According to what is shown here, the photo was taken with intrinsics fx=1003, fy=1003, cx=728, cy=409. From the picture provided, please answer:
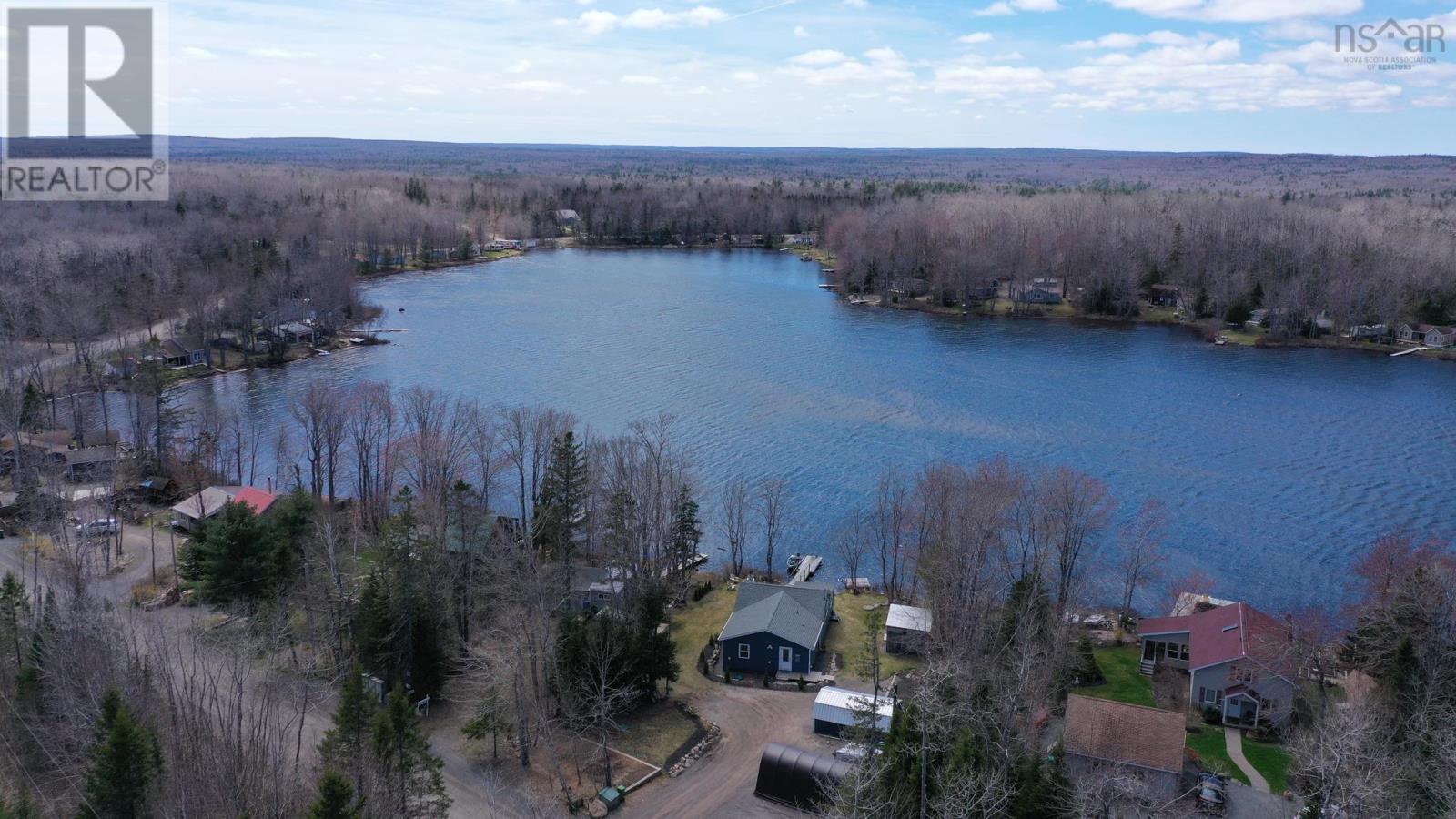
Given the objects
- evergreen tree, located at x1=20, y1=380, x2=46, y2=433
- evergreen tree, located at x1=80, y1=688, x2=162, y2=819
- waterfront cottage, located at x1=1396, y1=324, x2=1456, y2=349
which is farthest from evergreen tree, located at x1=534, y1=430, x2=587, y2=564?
waterfront cottage, located at x1=1396, y1=324, x2=1456, y2=349

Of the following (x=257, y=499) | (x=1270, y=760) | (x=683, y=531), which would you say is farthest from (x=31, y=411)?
(x=1270, y=760)

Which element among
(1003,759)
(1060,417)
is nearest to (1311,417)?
(1060,417)

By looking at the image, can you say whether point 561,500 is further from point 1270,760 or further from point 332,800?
point 1270,760

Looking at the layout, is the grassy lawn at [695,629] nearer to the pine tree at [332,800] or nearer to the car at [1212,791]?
the pine tree at [332,800]

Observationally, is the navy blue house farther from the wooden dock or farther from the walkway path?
the walkway path

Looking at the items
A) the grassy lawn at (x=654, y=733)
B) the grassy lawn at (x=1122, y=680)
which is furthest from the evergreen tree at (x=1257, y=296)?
the grassy lawn at (x=654, y=733)

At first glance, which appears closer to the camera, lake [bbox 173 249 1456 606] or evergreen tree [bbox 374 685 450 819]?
evergreen tree [bbox 374 685 450 819]

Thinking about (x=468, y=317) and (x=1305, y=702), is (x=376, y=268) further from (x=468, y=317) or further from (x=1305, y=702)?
(x=1305, y=702)
